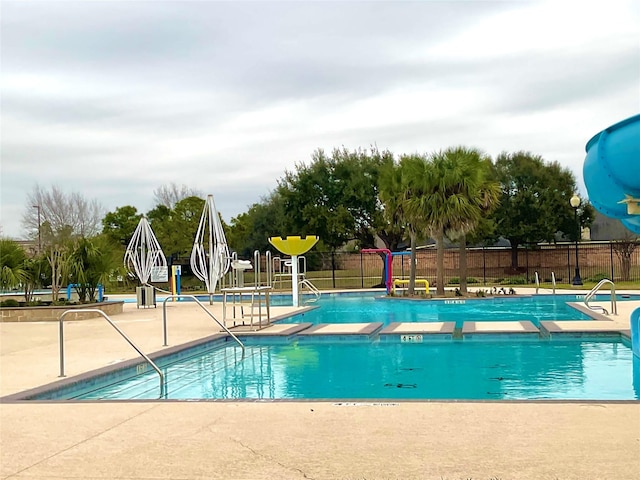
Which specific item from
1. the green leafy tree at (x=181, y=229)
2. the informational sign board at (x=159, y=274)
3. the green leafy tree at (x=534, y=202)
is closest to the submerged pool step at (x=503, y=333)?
the informational sign board at (x=159, y=274)

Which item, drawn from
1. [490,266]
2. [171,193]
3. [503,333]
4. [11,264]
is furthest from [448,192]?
[171,193]

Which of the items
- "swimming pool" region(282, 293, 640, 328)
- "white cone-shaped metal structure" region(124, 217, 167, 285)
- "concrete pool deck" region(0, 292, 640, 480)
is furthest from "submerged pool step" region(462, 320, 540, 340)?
"white cone-shaped metal structure" region(124, 217, 167, 285)

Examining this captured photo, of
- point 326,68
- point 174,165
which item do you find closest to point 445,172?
point 326,68

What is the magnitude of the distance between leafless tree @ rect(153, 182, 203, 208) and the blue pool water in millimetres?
45592

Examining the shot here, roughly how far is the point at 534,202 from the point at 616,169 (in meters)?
31.1

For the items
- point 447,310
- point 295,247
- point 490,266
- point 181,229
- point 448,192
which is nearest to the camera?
point 447,310

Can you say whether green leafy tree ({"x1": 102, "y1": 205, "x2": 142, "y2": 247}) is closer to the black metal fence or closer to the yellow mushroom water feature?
the black metal fence

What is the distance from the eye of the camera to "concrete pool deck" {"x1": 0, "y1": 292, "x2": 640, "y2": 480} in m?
4.25

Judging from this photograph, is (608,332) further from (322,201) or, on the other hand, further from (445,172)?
(322,201)

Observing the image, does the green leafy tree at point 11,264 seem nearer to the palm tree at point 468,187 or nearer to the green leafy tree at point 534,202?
the palm tree at point 468,187

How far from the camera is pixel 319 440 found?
504 cm

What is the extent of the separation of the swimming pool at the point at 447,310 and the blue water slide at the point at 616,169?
7520mm

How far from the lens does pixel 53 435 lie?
546 cm

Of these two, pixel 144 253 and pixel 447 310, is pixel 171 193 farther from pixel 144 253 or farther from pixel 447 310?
pixel 447 310
